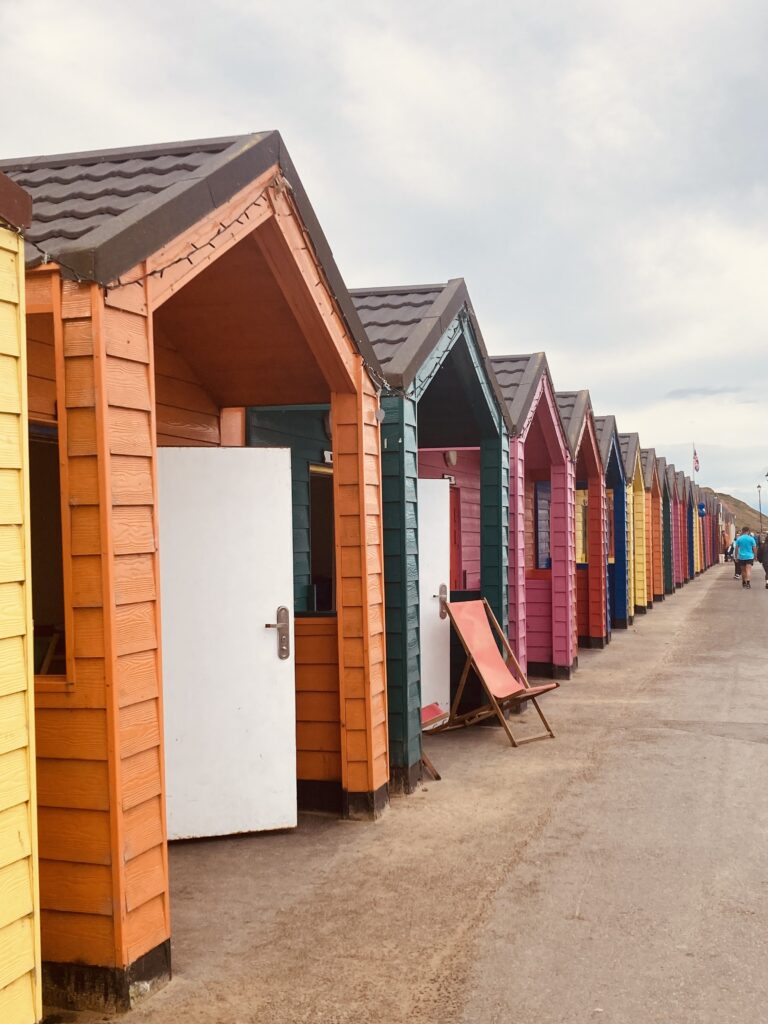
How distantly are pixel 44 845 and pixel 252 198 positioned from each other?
9.26 ft

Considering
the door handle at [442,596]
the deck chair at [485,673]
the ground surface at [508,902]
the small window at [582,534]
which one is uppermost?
the small window at [582,534]

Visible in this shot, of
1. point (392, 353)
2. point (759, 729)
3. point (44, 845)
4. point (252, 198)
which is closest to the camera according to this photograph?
point (44, 845)

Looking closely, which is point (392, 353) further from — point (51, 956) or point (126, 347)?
point (51, 956)

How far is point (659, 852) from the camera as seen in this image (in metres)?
5.12

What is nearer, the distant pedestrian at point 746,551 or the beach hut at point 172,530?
the beach hut at point 172,530

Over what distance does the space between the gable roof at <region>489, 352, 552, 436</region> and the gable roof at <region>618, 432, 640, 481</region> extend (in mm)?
7279

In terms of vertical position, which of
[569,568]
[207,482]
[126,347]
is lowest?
[569,568]

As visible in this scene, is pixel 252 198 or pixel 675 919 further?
pixel 252 198

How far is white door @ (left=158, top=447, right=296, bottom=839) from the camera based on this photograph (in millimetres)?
5391

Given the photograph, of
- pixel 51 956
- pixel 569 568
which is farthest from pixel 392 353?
pixel 569 568

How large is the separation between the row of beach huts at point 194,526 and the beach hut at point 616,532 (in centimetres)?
605

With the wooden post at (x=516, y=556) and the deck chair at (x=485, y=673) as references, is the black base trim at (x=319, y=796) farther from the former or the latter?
the wooden post at (x=516, y=556)

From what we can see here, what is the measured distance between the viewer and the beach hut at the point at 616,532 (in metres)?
16.2

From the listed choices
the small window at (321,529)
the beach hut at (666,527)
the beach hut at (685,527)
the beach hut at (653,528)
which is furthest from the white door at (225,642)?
the beach hut at (685,527)
